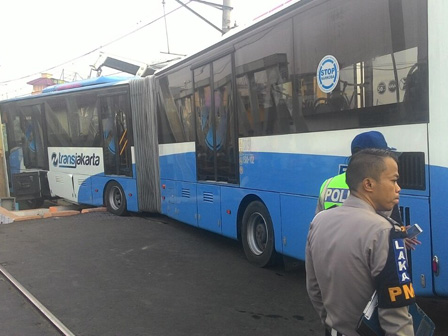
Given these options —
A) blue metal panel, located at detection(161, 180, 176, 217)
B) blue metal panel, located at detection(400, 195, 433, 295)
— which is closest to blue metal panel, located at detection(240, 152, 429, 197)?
blue metal panel, located at detection(400, 195, 433, 295)

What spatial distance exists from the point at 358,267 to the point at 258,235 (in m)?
4.72

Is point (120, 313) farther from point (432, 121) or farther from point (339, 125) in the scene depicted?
point (432, 121)

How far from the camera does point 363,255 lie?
5.43 feet

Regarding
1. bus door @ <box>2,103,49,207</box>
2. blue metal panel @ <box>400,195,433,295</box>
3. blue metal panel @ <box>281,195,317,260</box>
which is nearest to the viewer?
blue metal panel @ <box>400,195,433,295</box>

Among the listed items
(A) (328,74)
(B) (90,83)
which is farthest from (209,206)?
(B) (90,83)

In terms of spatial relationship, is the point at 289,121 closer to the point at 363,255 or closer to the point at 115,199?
the point at 363,255

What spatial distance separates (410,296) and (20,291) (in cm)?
494

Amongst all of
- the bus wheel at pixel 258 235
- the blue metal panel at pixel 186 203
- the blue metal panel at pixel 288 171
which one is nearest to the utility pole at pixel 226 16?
the blue metal panel at pixel 186 203

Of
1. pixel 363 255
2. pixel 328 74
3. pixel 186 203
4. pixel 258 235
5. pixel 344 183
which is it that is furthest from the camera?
pixel 186 203

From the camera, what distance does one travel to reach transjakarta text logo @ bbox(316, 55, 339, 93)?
4.54 metres

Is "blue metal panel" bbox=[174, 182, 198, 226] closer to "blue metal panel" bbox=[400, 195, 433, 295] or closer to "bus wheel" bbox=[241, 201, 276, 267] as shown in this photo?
"bus wheel" bbox=[241, 201, 276, 267]

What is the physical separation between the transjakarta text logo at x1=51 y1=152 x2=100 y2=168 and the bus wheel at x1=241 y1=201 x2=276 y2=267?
587 centimetres

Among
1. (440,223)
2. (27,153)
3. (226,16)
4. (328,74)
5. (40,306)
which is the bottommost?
(40,306)

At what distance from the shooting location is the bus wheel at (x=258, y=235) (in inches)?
233
